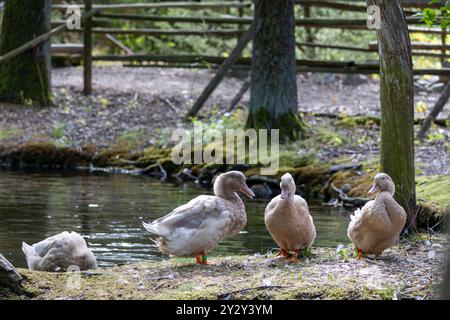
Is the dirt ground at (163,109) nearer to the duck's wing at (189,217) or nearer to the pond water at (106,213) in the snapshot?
the pond water at (106,213)

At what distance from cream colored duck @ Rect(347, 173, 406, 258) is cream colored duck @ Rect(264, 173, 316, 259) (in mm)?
478

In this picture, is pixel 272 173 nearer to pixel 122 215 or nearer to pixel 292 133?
pixel 292 133

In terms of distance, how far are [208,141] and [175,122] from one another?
1.85 meters

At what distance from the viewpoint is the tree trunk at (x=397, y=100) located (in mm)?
9172

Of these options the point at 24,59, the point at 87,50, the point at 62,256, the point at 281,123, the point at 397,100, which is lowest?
the point at 62,256

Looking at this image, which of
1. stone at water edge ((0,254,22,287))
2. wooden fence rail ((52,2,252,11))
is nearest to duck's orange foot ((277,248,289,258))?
stone at water edge ((0,254,22,287))

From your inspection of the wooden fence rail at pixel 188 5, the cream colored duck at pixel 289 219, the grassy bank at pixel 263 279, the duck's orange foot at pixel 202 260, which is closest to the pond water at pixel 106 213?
the duck's orange foot at pixel 202 260

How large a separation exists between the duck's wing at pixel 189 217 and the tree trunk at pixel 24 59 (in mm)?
12240

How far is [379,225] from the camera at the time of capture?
316 inches

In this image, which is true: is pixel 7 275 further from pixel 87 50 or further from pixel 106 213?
pixel 87 50

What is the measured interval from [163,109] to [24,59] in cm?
324

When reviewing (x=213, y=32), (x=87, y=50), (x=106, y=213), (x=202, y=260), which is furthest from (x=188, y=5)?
(x=202, y=260)

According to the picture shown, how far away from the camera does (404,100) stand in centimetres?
928
